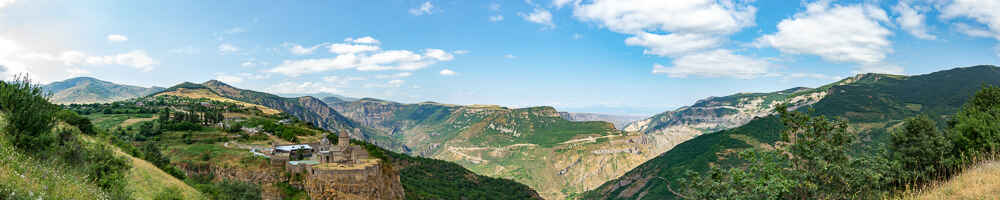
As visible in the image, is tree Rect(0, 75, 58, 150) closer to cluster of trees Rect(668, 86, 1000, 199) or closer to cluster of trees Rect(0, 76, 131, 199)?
cluster of trees Rect(0, 76, 131, 199)

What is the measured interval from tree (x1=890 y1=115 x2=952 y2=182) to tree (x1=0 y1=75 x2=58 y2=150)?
49798 millimetres

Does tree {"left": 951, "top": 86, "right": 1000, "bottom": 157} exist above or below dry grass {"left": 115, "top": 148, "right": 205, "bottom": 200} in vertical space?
above

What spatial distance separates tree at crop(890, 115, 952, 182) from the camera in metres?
28.5

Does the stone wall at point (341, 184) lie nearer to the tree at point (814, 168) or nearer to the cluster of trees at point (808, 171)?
the cluster of trees at point (808, 171)

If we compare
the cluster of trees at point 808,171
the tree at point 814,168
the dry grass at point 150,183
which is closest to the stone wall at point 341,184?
the dry grass at point 150,183

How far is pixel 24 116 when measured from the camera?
23.2 meters

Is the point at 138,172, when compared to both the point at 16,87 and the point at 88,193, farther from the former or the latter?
the point at 88,193

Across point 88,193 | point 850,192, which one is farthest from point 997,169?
point 88,193

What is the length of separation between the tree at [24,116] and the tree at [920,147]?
49798 mm

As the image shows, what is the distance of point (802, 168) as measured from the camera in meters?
18.5

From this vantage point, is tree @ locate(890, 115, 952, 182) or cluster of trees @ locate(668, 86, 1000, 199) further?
tree @ locate(890, 115, 952, 182)

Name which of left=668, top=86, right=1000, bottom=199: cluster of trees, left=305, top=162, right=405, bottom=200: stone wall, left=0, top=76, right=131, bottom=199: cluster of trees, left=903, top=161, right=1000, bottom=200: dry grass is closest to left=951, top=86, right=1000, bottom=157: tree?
left=668, top=86, right=1000, bottom=199: cluster of trees

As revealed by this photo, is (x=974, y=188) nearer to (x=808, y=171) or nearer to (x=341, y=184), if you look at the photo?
(x=808, y=171)

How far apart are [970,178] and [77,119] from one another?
258ft
